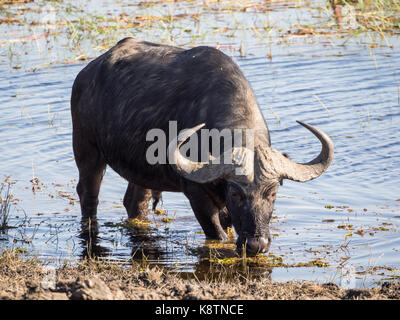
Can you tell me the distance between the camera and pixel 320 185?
22.4ft

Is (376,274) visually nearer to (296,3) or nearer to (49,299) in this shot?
(49,299)

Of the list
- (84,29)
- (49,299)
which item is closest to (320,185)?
(49,299)

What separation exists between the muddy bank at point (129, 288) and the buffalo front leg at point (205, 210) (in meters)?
0.83

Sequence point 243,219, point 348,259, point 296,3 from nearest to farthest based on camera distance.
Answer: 1. point 243,219
2. point 348,259
3. point 296,3

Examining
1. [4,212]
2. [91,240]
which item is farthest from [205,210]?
[4,212]

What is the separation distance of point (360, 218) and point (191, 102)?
1772mm

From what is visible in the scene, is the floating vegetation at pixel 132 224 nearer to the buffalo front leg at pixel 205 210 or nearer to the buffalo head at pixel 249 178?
the buffalo front leg at pixel 205 210

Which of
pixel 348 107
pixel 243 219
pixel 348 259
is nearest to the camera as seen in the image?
pixel 243 219

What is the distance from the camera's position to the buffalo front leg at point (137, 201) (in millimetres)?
6367

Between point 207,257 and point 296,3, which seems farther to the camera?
point 296,3

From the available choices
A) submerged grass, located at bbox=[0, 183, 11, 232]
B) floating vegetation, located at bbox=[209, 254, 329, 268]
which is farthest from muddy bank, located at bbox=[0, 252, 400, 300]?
submerged grass, located at bbox=[0, 183, 11, 232]

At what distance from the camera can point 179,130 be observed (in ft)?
17.9

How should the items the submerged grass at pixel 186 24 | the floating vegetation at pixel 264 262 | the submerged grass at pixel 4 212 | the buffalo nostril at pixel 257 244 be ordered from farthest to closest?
the submerged grass at pixel 186 24 < the submerged grass at pixel 4 212 < the floating vegetation at pixel 264 262 < the buffalo nostril at pixel 257 244

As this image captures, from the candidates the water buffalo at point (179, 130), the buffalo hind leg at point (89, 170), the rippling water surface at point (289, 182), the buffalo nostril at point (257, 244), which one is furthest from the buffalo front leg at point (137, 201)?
the buffalo nostril at point (257, 244)
